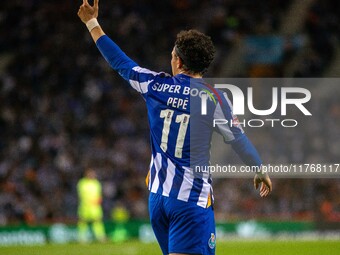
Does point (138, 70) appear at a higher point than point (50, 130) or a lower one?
lower

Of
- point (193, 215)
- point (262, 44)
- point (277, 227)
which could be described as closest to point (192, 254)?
point (193, 215)

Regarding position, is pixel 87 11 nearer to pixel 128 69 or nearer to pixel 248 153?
pixel 128 69

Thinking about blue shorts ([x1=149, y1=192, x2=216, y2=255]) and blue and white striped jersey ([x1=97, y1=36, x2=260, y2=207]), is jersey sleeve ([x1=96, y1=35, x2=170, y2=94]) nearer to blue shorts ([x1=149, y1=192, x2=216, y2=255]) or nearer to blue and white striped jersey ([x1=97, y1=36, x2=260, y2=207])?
blue and white striped jersey ([x1=97, y1=36, x2=260, y2=207])

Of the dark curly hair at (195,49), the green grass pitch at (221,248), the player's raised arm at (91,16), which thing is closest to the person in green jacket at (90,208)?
the green grass pitch at (221,248)

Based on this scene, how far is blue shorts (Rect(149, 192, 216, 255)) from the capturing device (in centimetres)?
576

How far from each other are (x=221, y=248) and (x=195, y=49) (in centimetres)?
1001

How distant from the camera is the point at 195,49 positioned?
5.76m

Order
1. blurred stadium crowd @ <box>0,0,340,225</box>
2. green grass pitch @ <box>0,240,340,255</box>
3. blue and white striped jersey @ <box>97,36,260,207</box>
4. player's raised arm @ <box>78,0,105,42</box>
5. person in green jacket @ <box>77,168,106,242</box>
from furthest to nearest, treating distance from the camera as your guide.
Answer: blurred stadium crowd @ <box>0,0,340,225</box> → person in green jacket @ <box>77,168,106,242</box> → green grass pitch @ <box>0,240,340,255</box> → player's raised arm @ <box>78,0,105,42</box> → blue and white striped jersey @ <box>97,36,260,207</box>

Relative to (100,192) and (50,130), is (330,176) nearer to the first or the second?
(100,192)

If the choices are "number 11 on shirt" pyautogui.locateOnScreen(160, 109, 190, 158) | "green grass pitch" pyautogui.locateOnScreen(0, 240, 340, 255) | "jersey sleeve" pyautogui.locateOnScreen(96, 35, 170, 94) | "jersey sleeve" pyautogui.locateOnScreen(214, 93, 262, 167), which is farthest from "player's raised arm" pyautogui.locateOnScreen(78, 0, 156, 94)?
"green grass pitch" pyautogui.locateOnScreen(0, 240, 340, 255)

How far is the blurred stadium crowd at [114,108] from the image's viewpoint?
20.0m

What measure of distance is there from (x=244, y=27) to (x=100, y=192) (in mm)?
7109

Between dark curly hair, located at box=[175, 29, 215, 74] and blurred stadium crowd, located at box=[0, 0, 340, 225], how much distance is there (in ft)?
45.7

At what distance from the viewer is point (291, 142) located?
20656 millimetres
